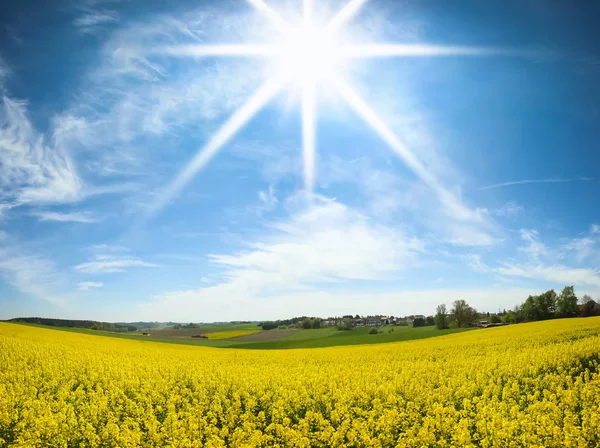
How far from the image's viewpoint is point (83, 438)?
10.8 meters

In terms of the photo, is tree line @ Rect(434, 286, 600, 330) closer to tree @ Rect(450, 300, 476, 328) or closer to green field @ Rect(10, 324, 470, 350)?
tree @ Rect(450, 300, 476, 328)

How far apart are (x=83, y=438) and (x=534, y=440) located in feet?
40.5

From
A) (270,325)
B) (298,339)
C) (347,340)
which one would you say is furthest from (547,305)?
(270,325)

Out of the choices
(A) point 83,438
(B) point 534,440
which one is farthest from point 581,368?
(A) point 83,438

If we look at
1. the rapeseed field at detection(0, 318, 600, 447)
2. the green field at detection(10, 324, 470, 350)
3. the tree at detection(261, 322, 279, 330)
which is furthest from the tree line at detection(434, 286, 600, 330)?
the rapeseed field at detection(0, 318, 600, 447)

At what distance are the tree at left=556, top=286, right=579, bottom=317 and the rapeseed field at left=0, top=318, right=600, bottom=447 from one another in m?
74.1

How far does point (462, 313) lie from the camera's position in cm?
9838

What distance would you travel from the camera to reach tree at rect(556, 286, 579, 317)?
82562 millimetres

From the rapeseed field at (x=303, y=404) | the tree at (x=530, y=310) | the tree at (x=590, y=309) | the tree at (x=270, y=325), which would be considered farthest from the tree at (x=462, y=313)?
the rapeseed field at (x=303, y=404)

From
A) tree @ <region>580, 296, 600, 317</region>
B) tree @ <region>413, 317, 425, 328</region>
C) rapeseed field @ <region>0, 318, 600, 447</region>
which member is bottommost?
tree @ <region>413, 317, 425, 328</region>

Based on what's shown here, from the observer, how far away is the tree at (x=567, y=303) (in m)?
82.6

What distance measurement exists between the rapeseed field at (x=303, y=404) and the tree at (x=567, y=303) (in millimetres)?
74063

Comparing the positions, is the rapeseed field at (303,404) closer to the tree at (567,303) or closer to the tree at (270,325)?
the tree at (567,303)

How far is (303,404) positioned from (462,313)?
9705cm
